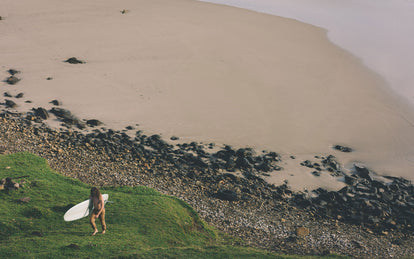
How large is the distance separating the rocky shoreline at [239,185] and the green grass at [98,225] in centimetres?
155

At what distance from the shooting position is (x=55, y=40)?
128 feet

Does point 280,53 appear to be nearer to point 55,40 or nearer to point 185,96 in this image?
point 185,96

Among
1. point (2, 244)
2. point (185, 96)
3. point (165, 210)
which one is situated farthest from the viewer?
point (185, 96)

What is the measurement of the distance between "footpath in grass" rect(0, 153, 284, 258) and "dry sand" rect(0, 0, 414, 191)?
27.4ft

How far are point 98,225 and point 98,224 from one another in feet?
0.35

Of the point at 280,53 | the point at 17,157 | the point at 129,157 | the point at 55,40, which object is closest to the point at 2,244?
the point at 17,157

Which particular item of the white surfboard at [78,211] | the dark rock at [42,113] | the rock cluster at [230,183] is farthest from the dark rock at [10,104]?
the white surfboard at [78,211]

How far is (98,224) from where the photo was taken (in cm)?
1467

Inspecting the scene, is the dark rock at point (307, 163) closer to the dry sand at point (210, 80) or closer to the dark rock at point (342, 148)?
the dry sand at point (210, 80)

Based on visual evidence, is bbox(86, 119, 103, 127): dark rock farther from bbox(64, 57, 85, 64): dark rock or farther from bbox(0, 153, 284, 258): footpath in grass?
bbox(64, 57, 85, 64): dark rock

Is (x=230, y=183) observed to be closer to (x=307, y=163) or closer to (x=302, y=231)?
(x=302, y=231)

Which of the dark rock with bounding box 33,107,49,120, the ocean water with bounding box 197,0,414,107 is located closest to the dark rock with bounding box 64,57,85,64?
the dark rock with bounding box 33,107,49,120

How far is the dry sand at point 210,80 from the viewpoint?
2759 cm

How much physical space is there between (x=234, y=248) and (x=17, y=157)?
11.2m
